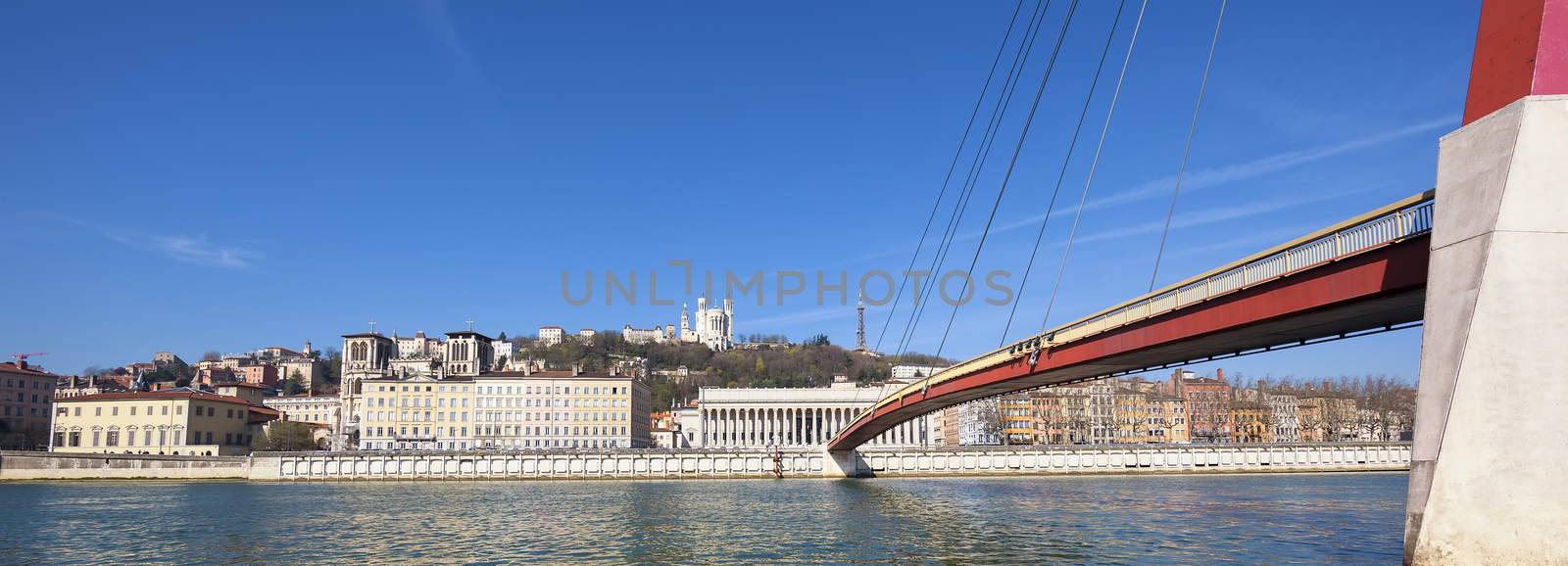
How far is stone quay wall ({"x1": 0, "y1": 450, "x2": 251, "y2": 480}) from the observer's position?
80812 millimetres

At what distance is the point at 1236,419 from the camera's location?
405 ft

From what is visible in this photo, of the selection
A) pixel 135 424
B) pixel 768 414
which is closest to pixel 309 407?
pixel 135 424

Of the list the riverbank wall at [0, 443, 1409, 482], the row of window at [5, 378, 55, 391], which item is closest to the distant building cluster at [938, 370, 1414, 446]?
the riverbank wall at [0, 443, 1409, 482]

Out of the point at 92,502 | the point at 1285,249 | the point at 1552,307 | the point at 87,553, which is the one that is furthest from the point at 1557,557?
the point at 92,502

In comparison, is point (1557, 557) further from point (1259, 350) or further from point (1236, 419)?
point (1236, 419)

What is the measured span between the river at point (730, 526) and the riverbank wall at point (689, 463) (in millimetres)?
20571

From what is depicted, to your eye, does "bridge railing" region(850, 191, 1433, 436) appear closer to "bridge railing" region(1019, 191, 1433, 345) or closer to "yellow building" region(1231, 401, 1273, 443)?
"bridge railing" region(1019, 191, 1433, 345)

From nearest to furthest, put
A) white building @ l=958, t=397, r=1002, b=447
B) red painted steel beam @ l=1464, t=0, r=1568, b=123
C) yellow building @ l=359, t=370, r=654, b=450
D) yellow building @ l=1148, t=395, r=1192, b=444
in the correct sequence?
red painted steel beam @ l=1464, t=0, r=1568, b=123
yellow building @ l=359, t=370, r=654, b=450
white building @ l=958, t=397, r=1002, b=447
yellow building @ l=1148, t=395, r=1192, b=444

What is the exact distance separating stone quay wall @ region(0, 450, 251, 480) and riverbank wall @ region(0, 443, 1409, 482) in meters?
0.08

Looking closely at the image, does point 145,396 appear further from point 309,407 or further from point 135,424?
point 309,407

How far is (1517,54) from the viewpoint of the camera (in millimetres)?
17047

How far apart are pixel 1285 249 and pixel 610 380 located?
101 m

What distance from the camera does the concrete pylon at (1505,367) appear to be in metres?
15.9

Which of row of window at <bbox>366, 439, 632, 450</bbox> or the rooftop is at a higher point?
the rooftop
